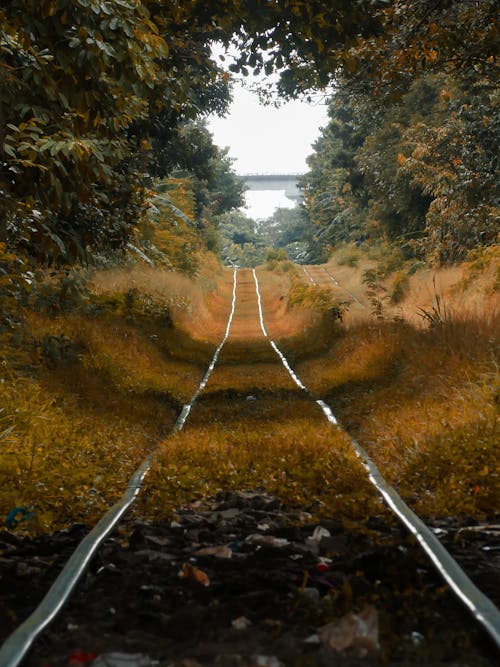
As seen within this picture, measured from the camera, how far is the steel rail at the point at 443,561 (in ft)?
12.4

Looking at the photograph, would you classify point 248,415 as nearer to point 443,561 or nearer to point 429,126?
point 443,561

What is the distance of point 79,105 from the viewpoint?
27.0 ft

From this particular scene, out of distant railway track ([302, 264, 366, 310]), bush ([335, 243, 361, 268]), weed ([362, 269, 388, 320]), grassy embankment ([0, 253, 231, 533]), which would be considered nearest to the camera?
grassy embankment ([0, 253, 231, 533])

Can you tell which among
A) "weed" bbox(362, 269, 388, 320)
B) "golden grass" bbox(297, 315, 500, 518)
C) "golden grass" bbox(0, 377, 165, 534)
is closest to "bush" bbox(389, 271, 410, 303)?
"weed" bbox(362, 269, 388, 320)

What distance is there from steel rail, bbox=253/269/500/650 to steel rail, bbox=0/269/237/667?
202cm

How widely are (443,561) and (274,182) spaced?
12840cm

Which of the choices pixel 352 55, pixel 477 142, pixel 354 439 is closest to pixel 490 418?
pixel 354 439

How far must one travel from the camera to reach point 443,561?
4695 mm

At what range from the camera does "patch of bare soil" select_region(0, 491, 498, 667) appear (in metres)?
3.57

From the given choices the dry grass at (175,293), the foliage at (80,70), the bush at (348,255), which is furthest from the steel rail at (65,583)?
the bush at (348,255)

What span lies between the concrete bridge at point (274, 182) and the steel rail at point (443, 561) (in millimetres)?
124277

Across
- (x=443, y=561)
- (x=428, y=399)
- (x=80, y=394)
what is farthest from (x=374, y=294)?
(x=443, y=561)

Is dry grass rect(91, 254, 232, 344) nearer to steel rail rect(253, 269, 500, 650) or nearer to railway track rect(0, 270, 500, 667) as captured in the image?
railway track rect(0, 270, 500, 667)

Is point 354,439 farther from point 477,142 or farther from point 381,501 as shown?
point 477,142
